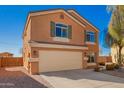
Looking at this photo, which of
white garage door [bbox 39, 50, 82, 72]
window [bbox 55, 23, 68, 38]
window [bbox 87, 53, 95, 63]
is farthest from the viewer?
window [bbox 87, 53, 95, 63]

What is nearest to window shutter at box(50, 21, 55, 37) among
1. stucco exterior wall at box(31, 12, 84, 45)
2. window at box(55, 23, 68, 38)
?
stucco exterior wall at box(31, 12, 84, 45)

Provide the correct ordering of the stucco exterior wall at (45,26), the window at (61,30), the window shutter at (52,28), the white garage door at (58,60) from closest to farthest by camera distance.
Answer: the stucco exterior wall at (45,26) → the white garage door at (58,60) → the window shutter at (52,28) → the window at (61,30)

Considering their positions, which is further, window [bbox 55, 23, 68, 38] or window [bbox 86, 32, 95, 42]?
window [bbox 86, 32, 95, 42]

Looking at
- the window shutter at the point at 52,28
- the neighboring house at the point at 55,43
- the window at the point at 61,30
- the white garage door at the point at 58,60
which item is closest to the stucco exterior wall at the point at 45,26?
the neighboring house at the point at 55,43

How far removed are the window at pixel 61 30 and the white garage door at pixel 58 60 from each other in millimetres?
1829

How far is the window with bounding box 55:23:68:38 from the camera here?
1916 centimetres

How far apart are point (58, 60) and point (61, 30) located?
10.7ft

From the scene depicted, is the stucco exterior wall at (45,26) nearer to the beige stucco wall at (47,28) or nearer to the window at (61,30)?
the beige stucco wall at (47,28)

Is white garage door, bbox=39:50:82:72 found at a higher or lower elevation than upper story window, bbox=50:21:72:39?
lower

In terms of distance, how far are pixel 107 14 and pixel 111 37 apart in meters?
2.56

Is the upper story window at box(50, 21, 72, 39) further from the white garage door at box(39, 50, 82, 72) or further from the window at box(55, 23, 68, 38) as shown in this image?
the white garage door at box(39, 50, 82, 72)

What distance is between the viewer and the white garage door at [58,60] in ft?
57.6

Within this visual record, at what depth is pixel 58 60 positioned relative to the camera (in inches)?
738

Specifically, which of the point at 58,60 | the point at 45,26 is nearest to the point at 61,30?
the point at 45,26
